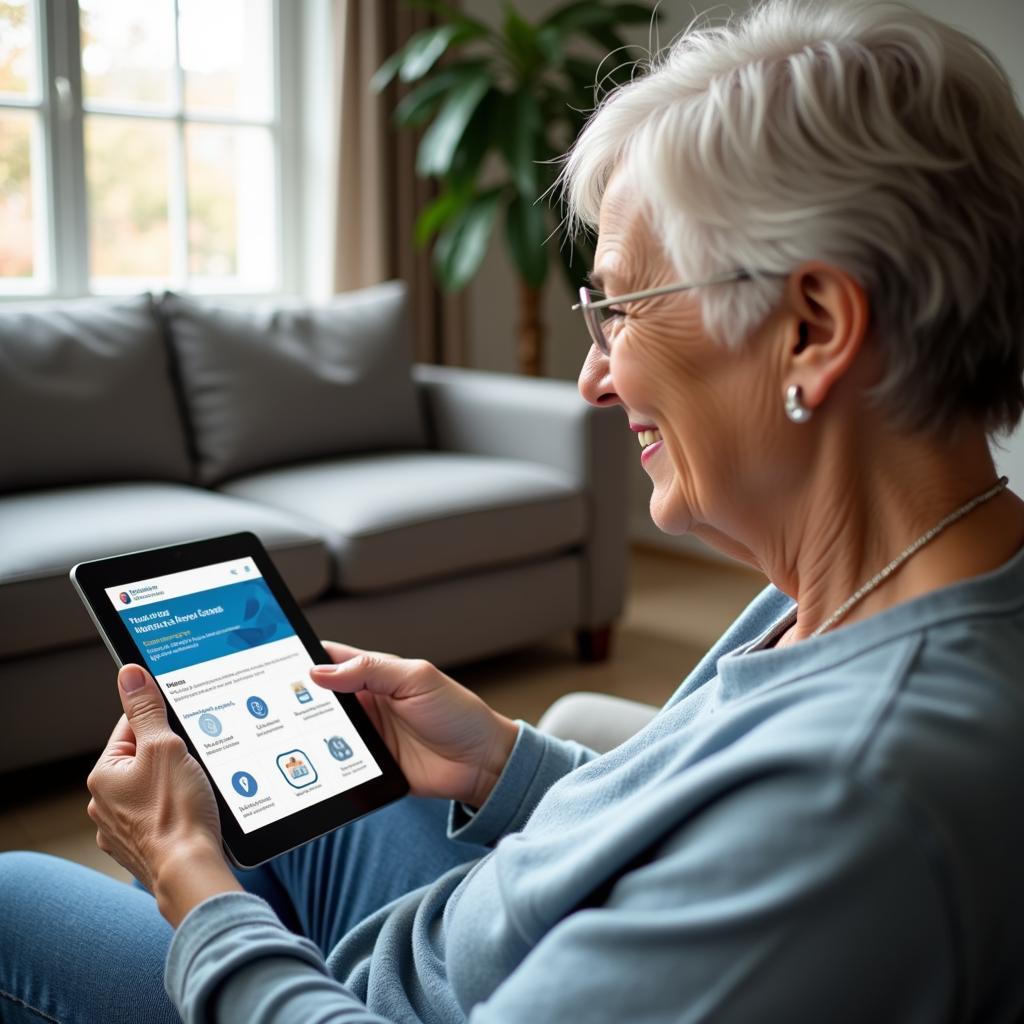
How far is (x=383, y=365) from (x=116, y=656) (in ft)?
7.06

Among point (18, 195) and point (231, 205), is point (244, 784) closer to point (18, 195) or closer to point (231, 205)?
point (18, 195)

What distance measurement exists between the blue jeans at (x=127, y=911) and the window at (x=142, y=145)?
106 inches

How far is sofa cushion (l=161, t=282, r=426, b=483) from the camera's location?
110 inches

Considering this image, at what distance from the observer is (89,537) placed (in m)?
2.09

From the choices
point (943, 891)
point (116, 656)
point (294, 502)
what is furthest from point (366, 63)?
point (943, 891)

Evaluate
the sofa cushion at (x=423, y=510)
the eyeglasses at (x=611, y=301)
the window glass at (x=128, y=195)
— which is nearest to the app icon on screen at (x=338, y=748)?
the eyeglasses at (x=611, y=301)

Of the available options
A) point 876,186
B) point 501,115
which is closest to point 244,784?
point 876,186

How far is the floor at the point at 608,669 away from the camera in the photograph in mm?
2012

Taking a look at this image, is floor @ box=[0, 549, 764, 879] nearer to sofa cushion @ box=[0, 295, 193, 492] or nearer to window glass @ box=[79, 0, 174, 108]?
sofa cushion @ box=[0, 295, 193, 492]

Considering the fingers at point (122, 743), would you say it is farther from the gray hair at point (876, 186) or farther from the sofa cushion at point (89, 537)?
the sofa cushion at point (89, 537)

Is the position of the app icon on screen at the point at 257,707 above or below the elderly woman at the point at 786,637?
below

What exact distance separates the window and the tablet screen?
8.54 ft

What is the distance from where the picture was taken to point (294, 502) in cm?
254

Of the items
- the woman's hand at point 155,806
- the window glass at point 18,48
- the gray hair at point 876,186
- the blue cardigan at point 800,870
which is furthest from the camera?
the window glass at point 18,48
